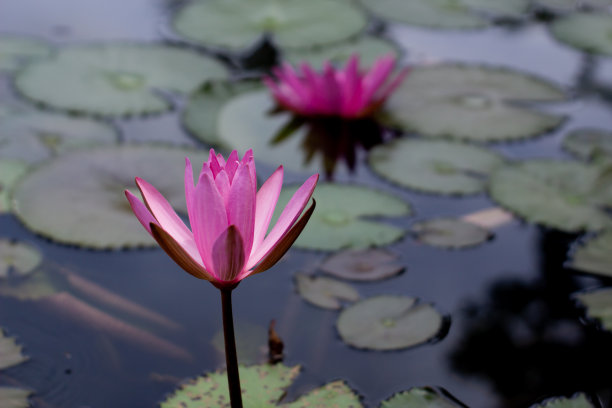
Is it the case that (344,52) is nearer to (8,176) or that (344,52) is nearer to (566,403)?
(8,176)

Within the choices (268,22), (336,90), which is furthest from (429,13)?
(336,90)

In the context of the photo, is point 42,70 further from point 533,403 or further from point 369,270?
point 533,403

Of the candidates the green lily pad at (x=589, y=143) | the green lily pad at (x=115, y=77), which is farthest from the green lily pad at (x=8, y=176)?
the green lily pad at (x=589, y=143)

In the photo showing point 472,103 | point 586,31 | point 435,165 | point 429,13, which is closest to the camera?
point 435,165

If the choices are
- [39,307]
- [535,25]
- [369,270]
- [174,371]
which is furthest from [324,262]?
[535,25]

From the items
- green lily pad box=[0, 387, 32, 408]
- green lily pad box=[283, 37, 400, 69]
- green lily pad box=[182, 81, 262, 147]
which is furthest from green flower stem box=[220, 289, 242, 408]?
green lily pad box=[283, 37, 400, 69]
